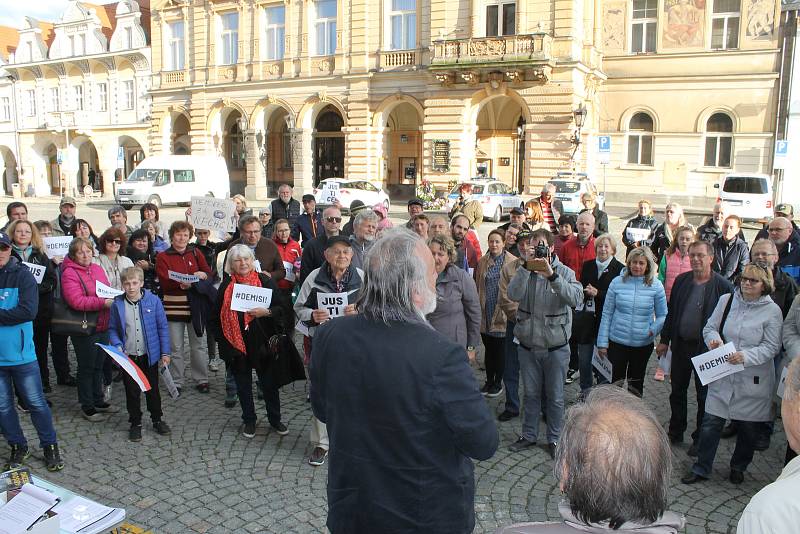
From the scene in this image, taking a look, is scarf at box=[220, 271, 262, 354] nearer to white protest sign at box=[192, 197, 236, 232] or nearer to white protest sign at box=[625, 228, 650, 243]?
white protest sign at box=[192, 197, 236, 232]

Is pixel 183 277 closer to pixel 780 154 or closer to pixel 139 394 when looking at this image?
pixel 139 394

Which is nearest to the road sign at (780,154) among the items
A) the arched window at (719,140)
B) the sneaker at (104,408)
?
the arched window at (719,140)

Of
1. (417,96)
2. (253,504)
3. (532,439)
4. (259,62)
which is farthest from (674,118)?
(253,504)

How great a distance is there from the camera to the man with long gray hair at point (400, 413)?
97.4 inches

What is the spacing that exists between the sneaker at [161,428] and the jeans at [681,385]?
4.58 meters

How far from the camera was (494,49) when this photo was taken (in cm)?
2703

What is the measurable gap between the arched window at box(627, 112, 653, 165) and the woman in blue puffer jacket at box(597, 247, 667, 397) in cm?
2611

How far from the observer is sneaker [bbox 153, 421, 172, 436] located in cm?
609

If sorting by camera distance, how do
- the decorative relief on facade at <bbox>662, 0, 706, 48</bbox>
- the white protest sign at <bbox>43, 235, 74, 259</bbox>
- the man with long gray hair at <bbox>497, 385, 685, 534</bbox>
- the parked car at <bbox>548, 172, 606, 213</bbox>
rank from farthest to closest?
the decorative relief on facade at <bbox>662, 0, 706, 48</bbox> < the parked car at <bbox>548, 172, 606, 213</bbox> < the white protest sign at <bbox>43, 235, 74, 259</bbox> < the man with long gray hair at <bbox>497, 385, 685, 534</bbox>

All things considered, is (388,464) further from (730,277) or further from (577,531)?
(730,277)

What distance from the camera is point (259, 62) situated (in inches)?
1336

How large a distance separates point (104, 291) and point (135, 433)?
1.39 metres

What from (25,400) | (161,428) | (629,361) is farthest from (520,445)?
(25,400)

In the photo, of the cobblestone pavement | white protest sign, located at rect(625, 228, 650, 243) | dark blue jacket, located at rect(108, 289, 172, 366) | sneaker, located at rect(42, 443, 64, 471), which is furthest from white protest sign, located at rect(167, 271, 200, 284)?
white protest sign, located at rect(625, 228, 650, 243)
